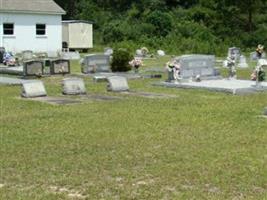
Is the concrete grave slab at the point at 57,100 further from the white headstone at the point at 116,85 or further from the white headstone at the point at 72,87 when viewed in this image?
the white headstone at the point at 116,85

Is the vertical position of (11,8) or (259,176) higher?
(11,8)

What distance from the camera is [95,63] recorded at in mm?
26547

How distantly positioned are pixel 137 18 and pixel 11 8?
18.4 metres

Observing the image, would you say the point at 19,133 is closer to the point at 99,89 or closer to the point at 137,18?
the point at 99,89

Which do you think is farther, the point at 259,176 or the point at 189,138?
the point at 189,138

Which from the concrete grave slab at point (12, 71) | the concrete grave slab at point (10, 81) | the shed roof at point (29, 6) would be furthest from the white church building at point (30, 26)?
the concrete grave slab at point (10, 81)

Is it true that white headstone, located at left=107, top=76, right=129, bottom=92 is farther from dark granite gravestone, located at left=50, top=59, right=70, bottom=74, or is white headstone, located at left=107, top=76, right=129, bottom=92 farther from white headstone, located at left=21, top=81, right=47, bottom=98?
dark granite gravestone, located at left=50, top=59, right=70, bottom=74

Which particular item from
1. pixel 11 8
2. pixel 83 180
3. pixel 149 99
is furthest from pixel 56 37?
pixel 83 180

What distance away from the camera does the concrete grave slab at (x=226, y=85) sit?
2006 centimetres

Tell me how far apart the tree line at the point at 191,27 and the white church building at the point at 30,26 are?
6072 mm

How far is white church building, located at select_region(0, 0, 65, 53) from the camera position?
140ft

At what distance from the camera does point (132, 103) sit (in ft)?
56.1

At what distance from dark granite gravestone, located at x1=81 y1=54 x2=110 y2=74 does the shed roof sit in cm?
1741

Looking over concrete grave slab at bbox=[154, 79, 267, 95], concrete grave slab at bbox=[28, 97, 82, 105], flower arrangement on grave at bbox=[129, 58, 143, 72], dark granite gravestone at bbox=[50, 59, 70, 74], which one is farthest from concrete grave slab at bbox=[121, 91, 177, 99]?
dark granite gravestone at bbox=[50, 59, 70, 74]
